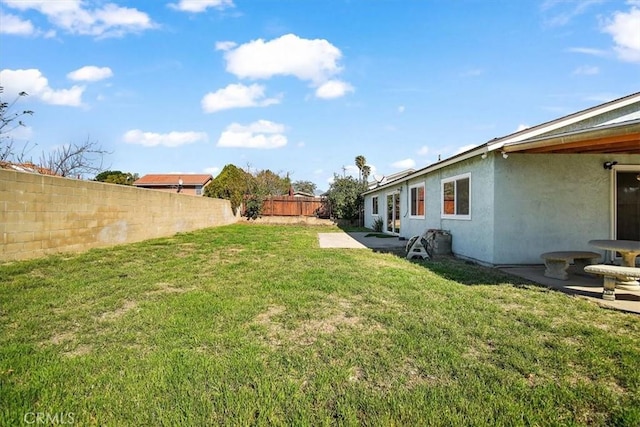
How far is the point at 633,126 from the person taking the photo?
4.42m

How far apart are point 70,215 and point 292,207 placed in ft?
60.0

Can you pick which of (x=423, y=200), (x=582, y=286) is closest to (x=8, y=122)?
(x=423, y=200)

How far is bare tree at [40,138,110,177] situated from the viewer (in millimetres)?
12023

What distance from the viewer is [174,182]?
44906 mm

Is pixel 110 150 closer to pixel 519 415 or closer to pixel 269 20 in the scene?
pixel 269 20

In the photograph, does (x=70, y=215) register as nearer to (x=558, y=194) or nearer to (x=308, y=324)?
(x=308, y=324)

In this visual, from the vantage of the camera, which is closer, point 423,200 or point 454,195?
point 454,195

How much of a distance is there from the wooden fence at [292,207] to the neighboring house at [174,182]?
66.6 feet

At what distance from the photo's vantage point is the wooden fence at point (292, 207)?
85.9 ft

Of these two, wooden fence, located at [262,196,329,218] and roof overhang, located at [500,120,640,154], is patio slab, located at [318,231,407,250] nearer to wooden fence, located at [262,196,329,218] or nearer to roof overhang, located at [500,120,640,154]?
roof overhang, located at [500,120,640,154]

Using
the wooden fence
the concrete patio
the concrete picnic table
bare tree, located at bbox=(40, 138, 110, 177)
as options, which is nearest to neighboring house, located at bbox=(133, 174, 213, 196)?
the wooden fence

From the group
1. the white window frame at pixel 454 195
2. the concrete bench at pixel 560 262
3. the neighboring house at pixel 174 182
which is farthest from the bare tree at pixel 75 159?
the neighboring house at pixel 174 182

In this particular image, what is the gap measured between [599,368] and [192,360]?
3.28m

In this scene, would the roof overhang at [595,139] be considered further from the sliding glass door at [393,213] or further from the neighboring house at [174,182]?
the neighboring house at [174,182]
